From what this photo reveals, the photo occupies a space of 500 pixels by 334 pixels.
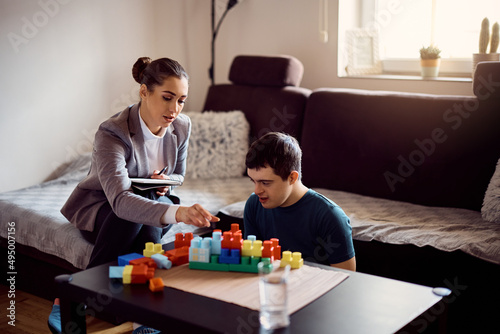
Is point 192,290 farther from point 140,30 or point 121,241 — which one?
point 140,30

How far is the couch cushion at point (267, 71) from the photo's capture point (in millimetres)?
3119

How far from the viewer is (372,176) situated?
2719 millimetres

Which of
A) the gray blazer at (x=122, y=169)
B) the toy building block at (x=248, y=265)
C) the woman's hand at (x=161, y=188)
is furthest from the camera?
the woman's hand at (x=161, y=188)

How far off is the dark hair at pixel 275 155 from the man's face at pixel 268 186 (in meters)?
0.01

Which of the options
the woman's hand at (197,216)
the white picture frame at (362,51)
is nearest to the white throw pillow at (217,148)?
the white picture frame at (362,51)

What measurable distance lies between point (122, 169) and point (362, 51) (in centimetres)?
176

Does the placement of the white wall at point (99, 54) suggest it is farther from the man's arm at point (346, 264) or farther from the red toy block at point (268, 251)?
the red toy block at point (268, 251)

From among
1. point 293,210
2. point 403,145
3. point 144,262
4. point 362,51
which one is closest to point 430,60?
point 362,51

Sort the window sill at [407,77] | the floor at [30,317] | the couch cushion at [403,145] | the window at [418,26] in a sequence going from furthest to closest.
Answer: the window at [418,26]
the window sill at [407,77]
the couch cushion at [403,145]
the floor at [30,317]

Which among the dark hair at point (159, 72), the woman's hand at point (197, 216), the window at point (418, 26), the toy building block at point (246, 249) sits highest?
the window at point (418, 26)

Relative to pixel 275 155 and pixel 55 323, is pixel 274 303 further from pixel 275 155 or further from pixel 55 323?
pixel 55 323

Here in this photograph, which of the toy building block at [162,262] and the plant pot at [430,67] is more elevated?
the plant pot at [430,67]

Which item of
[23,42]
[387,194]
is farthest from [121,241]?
[23,42]

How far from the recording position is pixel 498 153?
241 centimetres
